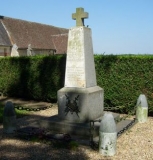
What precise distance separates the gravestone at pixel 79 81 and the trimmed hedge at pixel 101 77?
122 inches

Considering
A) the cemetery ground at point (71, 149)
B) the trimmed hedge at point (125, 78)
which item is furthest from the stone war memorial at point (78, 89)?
the trimmed hedge at point (125, 78)

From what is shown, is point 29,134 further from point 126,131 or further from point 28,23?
point 28,23

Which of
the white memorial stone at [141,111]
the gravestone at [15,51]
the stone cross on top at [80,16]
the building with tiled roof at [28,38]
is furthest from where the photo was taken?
the building with tiled roof at [28,38]

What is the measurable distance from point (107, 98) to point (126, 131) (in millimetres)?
3507

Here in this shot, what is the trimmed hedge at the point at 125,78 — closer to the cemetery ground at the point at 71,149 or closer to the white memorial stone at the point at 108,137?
the cemetery ground at the point at 71,149

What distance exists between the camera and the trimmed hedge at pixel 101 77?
9.71 metres

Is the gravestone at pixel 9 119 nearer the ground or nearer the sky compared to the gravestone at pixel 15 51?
nearer the ground

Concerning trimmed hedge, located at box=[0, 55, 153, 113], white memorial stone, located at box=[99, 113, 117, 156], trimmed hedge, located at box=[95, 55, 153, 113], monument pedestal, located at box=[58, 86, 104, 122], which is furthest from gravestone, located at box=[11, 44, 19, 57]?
white memorial stone, located at box=[99, 113, 117, 156]

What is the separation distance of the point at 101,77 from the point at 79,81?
12.6 ft

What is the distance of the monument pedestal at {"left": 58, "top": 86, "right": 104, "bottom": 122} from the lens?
670cm

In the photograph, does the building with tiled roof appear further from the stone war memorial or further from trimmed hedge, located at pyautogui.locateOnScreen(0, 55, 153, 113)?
the stone war memorial

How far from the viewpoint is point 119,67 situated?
10.1 metres

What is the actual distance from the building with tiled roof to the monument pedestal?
23655mm

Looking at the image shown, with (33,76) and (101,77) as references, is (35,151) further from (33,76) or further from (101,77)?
(33,76)
